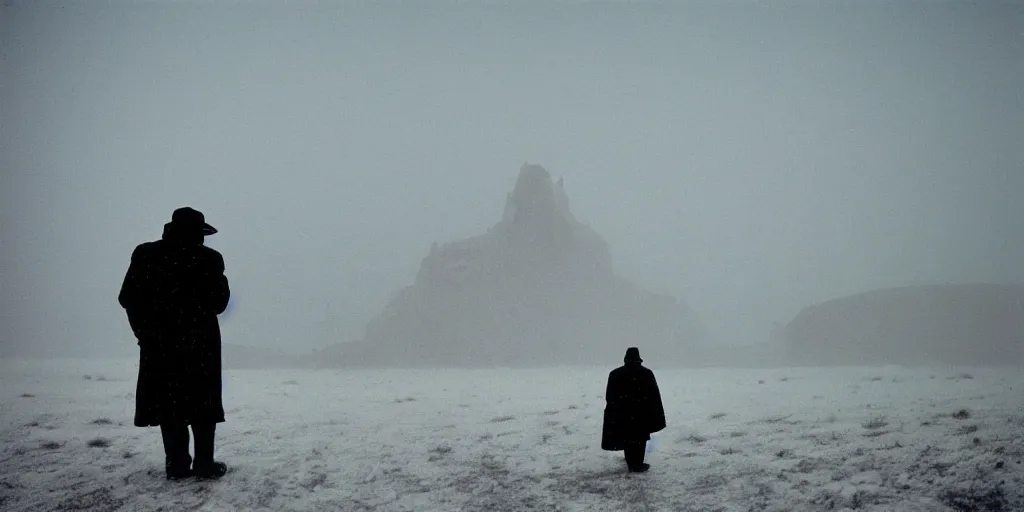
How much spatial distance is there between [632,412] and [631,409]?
1.9 inches

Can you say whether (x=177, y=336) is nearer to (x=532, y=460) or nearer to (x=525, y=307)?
(x=532, y=460)

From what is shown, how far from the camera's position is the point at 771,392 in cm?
1748

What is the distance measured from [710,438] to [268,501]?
758 cm

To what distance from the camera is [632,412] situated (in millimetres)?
7918

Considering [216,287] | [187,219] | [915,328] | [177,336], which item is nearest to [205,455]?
[177,336]

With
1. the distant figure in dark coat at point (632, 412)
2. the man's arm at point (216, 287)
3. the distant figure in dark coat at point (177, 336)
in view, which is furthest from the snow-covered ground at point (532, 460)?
the man's arm at point (216, 287)

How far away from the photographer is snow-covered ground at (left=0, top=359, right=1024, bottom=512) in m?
6.36

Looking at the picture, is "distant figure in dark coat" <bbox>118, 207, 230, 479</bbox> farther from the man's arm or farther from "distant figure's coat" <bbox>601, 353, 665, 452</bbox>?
"distant figure's coat" <bbox>601, 353, 665, 452</bbox>

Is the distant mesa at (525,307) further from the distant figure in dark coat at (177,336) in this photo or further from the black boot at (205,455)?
the distant figure in dark coat at (177,336)

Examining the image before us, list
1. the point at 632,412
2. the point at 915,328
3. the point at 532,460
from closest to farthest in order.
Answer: the point at 632,412 < the point at 532,460 < the point at 915,328

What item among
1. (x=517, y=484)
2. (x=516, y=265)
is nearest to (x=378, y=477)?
(x=517, y=484)

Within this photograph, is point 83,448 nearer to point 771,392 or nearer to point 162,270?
point 162,270

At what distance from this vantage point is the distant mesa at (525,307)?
76.1 meters

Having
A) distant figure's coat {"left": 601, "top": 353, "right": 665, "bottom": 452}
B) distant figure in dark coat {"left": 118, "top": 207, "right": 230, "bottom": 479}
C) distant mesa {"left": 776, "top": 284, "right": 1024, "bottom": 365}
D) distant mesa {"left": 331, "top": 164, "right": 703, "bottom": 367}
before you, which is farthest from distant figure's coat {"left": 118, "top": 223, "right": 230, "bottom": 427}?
distant mesa {"left": 776, "top": 284, "right": 1024, "bottom": 365}
